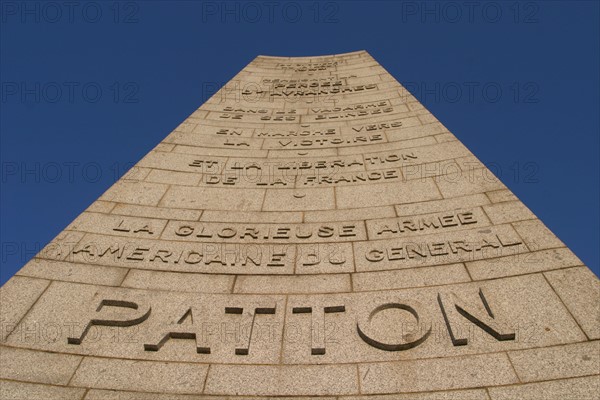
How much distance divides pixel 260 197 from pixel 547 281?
4.59m

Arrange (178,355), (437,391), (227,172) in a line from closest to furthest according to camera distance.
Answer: (437,391) < (178,355) < (227,172)

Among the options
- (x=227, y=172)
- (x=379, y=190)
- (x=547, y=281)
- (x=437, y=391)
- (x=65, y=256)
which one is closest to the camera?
(x=437, y=391)

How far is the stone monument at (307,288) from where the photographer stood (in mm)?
6121

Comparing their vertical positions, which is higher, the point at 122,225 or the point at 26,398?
the point at 122,225

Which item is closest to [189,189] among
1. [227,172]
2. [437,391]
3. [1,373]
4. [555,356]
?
[227,172]

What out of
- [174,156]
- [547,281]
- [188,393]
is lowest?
[188,393]

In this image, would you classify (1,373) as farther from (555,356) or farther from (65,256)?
(555,356)

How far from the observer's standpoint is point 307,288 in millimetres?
7453

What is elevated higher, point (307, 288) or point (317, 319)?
point (307, 288)

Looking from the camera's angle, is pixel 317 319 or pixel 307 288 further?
pixel 307 288

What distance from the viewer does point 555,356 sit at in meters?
6.05

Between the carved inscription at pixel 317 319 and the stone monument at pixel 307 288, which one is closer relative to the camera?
the stone monument at pixel 307 288

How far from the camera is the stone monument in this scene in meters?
6.12

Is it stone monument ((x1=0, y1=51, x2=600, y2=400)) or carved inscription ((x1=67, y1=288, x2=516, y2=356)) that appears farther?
carved inscription ((x1=67, y1=288, x2=516, y2=356))
